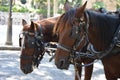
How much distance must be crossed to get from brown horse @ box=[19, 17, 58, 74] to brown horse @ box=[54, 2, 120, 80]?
1.20 m

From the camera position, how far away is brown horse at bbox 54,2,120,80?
397 cm

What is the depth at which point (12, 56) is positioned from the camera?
1342 centimetres

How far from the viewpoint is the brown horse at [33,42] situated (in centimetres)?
577

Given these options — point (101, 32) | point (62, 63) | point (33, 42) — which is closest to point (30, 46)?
point (33, 42)

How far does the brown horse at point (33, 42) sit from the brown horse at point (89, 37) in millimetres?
1202

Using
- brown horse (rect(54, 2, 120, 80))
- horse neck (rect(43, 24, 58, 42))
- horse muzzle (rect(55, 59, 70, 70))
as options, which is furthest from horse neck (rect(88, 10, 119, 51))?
horse neck (rect(43, 24, 58, 42))

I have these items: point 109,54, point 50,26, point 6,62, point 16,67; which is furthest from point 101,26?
point 6,62

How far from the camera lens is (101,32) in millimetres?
4340

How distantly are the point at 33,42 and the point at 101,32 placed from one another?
169 centimetres

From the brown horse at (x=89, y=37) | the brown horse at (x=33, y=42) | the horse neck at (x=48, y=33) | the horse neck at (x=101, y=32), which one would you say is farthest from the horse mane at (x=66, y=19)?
the horse neck at (x=48, y=33)

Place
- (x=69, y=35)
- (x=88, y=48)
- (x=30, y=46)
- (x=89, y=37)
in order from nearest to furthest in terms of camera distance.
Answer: (x=69, y=35)
(x=89, y=37)
(x=88, y=48)
(x=30, y=46)

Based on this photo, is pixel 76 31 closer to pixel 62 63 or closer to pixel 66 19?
pixel 66 19

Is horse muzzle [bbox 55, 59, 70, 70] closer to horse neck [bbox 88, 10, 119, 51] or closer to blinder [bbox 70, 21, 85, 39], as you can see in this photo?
blinder [bbox 70, 21, 85, 39]

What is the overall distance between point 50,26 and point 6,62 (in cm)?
606
